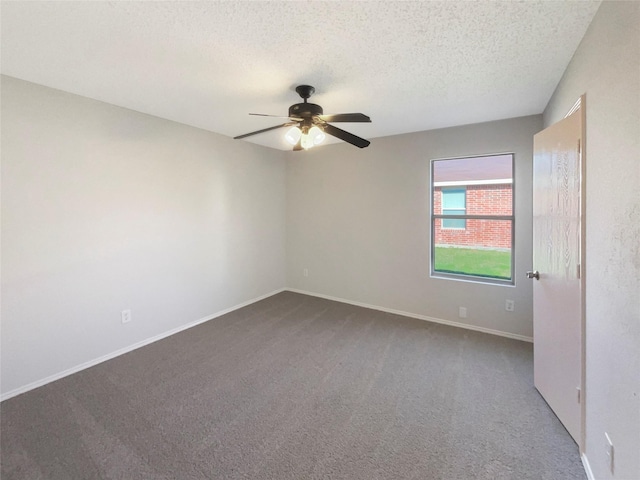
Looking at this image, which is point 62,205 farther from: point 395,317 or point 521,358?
point 521,358

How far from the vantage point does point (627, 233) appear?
→ 1.10m

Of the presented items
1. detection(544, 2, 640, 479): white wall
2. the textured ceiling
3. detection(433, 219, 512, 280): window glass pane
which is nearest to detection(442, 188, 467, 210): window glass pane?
detection(433, 219, 512, 280): window glass pane

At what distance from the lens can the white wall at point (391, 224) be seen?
3.08 metres

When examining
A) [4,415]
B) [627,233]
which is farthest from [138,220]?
[627,233]

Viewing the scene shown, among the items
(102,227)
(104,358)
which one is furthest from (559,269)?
(104,358)

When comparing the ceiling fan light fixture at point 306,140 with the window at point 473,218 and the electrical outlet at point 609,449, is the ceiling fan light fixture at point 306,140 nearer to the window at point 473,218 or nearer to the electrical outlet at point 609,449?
the window at point 473,218

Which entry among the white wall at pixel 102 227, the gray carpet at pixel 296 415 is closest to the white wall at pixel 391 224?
the gray carpet at pixel 296 415

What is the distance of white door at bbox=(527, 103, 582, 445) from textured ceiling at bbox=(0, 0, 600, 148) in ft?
1.89

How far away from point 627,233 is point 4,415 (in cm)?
378

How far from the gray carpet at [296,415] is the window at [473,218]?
2.92ft

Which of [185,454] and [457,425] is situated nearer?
[185,454]

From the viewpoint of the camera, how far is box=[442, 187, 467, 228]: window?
11.4 ft

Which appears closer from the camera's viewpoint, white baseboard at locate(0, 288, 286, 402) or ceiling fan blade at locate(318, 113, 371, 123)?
ceiling fan blade at locate(318, 113, 371, 123)

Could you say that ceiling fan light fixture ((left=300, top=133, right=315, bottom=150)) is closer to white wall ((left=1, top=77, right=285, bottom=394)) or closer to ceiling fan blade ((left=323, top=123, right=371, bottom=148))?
ceiling fan blade ((left=323, top=123, right=371, bottom=148))
